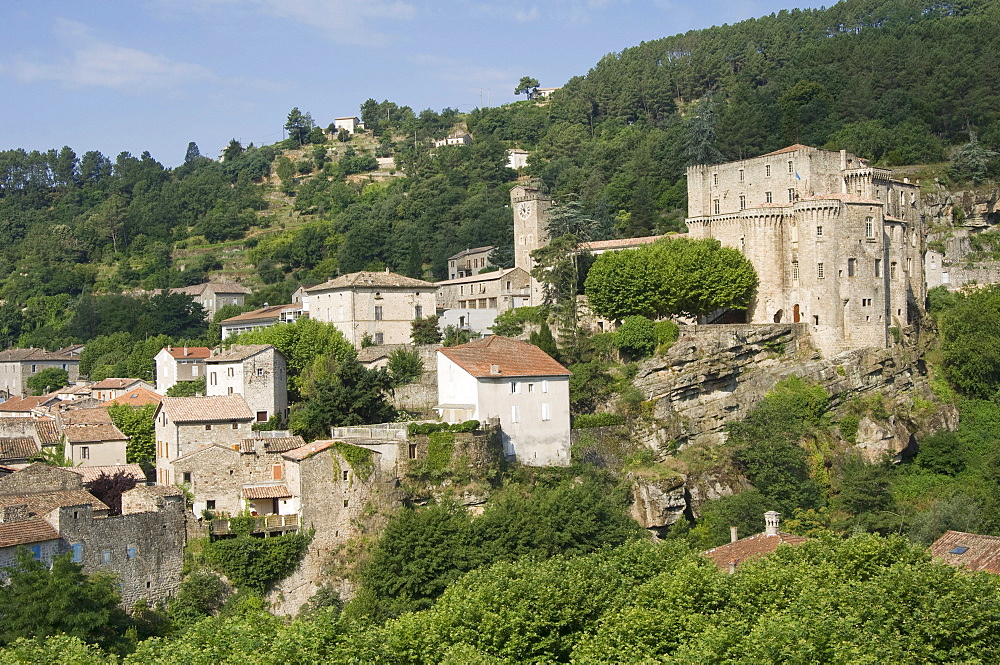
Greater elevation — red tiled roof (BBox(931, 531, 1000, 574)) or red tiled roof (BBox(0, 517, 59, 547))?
red tiled roof (BBox(0, 517, 59, 547))

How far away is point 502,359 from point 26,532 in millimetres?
19879

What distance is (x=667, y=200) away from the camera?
8300 centimetres

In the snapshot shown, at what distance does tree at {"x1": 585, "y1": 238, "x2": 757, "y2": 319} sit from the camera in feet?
186

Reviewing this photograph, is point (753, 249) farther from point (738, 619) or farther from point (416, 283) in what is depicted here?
point (738, 619)

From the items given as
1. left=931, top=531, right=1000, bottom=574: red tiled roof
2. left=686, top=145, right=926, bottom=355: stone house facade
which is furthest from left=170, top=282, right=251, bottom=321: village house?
left=931, top=531, right=1000, bottom=574: red tiled roof

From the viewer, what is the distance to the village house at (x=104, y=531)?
115ft

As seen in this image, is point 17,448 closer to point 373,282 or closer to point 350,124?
point 373,282

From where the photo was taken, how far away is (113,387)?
66312 millimetres

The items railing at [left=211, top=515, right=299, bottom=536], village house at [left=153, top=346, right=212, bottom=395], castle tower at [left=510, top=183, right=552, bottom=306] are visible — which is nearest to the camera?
railing at [left=211, top=515, right=299, bottom=536]

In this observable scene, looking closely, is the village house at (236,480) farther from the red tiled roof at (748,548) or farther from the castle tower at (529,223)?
the castle tower at (529,223)

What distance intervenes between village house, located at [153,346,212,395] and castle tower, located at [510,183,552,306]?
23691 mm

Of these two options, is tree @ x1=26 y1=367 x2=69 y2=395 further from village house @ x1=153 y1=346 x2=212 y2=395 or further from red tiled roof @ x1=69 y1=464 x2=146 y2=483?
red tiled roof @ x1=69 y1=464 x2=146 y2=483

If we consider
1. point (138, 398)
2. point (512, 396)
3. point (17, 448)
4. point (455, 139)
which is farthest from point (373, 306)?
point (455, 139)

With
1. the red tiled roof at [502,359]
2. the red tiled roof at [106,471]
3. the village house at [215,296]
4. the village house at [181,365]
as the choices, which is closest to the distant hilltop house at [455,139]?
the village house at [215,296]
